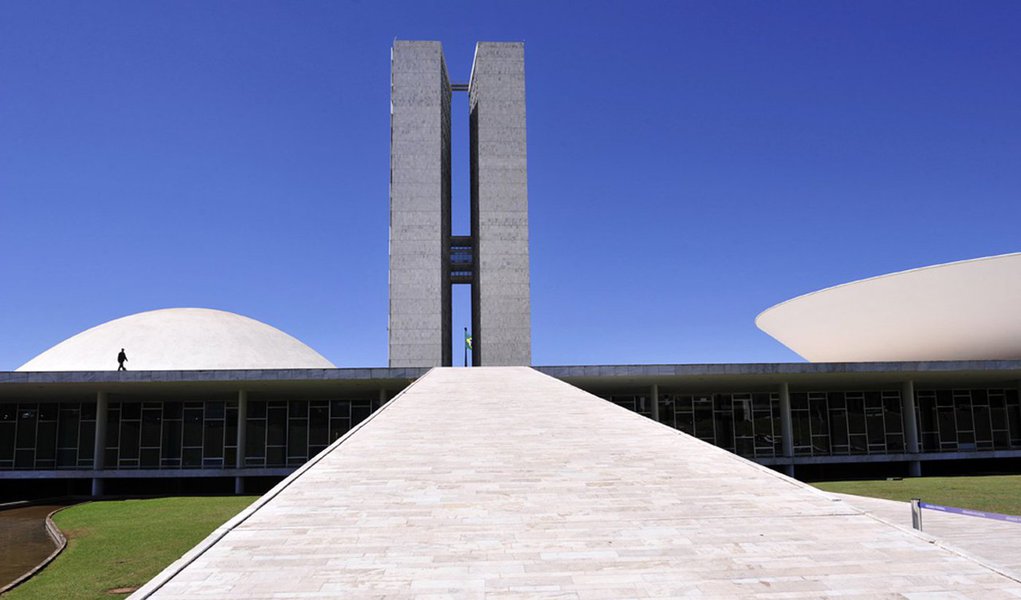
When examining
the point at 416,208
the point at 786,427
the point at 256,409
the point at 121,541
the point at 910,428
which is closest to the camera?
the point at 121,541

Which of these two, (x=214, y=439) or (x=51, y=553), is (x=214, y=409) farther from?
(x=51, y=553)

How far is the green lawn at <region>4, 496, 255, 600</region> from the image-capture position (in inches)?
402

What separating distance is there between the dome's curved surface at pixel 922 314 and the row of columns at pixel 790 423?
1559mm

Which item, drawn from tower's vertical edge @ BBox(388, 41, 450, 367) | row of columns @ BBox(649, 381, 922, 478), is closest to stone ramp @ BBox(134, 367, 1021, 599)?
row of columns @ BBox(649, 381, 922, 478)

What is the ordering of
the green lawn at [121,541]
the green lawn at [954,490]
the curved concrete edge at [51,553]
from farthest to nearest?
1. the green lawn at [954,490]
2. the curved concrete edge at [51,553]
3. the green lawn at [121,541]

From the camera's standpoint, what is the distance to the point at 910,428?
969 inches

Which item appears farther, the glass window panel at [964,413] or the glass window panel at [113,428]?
the glass window panel at [964,413]

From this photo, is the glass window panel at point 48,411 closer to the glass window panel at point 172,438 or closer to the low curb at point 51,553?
the glass window panel at point 172,438

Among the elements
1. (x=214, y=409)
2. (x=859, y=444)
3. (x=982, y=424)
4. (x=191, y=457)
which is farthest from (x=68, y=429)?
(x=982, y=424)

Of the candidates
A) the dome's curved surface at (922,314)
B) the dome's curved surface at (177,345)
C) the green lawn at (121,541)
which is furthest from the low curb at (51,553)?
the dome's curved surface at (177,345)

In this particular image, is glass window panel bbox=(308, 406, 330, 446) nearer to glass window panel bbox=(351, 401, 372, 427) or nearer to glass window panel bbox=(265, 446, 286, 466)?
glass window panel bbox=(351, 401, 372, 427)

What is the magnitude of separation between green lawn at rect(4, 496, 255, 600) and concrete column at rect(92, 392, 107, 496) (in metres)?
3.57

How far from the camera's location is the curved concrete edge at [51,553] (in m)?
10.4

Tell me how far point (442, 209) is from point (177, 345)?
16.5 m
